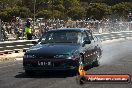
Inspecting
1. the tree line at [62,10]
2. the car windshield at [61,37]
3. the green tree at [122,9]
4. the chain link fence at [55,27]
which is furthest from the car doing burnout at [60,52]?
the green tree at [122,9]

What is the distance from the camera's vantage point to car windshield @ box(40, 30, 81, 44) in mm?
13844

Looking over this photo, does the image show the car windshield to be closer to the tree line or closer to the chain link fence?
the chain link fence

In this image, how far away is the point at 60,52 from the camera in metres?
12.6

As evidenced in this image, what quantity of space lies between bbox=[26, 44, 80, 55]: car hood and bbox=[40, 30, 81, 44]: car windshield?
528 millimetres

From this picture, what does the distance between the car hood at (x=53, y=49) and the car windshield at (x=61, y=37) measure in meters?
0.53

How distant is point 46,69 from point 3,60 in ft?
26.4

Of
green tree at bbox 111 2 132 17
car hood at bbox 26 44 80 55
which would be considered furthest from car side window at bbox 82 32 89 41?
green tree at bbox 111 2 132 17

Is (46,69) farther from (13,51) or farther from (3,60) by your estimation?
(13,51)

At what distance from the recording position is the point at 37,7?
9575cm

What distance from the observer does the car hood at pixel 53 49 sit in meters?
12.6

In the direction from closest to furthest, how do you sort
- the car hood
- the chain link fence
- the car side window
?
the car hood
the car side window
the chain link fence

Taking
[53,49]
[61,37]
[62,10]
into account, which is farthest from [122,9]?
[53,49]

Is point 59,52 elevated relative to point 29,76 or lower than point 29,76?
elevated

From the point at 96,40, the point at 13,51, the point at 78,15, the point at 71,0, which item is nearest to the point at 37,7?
the point at 71,0
